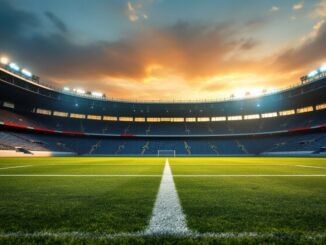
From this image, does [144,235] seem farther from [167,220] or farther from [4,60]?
[4,60]

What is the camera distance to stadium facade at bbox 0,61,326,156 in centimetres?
3288

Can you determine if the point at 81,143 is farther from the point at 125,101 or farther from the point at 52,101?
the point at 125,101

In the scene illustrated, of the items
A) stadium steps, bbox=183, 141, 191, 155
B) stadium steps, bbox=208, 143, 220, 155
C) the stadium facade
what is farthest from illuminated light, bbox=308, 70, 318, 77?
stadium steps, bbox=183, 141, 191, 155

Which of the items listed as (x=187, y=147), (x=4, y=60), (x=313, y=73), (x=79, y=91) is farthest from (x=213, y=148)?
(x=4, y=60)

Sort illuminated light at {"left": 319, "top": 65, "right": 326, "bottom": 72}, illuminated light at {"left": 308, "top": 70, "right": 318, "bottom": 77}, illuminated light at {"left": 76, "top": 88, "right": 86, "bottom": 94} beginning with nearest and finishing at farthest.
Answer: illuminated light at {"left": 319, "top": 65, "right": 326, "bottom": 72}
illuminated light at {"left": 308, "top": 70, "right": 318, "bottom": 77}
illuminated light at {"left": 76, "top": 88, "right": 86, "bottom": 94}

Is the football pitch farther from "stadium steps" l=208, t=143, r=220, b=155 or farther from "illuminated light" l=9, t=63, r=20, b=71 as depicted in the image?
"stadium steps" l=208, t=143, r=220, b=155

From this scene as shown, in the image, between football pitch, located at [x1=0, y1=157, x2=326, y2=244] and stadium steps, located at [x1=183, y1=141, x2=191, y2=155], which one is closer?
football pitch, located at [x1=0, y1=157, x2=326, y2=244]

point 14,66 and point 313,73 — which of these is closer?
point 14,66

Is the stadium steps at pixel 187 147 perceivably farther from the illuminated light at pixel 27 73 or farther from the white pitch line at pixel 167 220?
the white pitch line at pixel 167 220

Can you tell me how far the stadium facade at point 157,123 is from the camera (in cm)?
3288

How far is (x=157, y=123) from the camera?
50.7m

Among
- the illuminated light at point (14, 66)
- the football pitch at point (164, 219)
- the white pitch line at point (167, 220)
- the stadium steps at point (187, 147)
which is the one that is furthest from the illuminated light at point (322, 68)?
the illuminated light at point (14, 66)

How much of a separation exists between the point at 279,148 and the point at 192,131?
742 inches

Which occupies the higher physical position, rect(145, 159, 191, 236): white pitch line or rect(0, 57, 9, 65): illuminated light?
rect(0, 57, 9, 65): illuminated light
